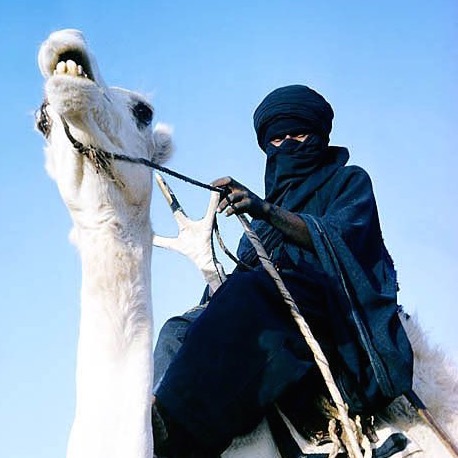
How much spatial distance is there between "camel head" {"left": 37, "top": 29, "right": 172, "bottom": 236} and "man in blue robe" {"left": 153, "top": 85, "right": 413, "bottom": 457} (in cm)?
56

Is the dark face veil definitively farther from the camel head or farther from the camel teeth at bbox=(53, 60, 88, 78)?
the camel teeth at bbox=(53, 60, 88, 78)

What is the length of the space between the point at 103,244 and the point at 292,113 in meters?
1.70

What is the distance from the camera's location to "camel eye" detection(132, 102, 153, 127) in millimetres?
4062

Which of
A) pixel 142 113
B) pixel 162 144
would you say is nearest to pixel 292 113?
pixel 162 144

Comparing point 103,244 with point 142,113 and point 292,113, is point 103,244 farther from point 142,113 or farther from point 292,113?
point 292,113

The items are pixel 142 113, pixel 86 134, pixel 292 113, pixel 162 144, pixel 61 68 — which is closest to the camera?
pixel 61 68

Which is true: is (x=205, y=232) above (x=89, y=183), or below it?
above

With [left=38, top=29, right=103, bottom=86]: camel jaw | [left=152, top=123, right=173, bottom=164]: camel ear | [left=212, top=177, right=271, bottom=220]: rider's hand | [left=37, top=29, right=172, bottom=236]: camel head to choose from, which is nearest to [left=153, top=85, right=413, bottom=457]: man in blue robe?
[left=212, top=177, right=271, bottom=220]: rider's hand

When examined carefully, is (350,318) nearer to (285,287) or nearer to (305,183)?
(285,287)

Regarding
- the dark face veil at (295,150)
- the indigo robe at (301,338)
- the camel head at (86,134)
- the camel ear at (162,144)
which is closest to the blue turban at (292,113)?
the dark face veil at (295,150)

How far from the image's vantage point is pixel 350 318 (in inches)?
172

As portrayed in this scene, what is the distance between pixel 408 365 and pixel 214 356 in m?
0.88

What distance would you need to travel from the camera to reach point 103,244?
12.0ft

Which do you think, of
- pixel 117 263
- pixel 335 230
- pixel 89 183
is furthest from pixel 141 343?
pixel 335 230
